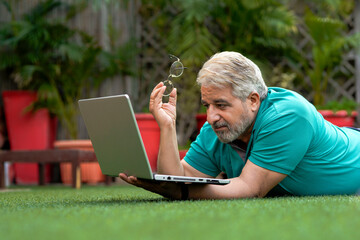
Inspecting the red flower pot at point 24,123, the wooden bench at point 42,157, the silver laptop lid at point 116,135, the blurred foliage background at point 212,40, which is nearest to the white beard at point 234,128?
the silver laptop lid at point 116,135

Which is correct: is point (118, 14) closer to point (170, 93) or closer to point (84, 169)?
point (84, 169)

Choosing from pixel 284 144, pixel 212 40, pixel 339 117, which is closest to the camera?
pixel 284 144

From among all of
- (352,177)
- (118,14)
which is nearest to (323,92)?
(118,14)

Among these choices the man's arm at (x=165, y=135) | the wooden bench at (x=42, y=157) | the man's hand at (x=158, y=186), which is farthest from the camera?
the wooden bench at (x=42, y=157)

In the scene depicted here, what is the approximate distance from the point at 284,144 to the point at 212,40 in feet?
12.8

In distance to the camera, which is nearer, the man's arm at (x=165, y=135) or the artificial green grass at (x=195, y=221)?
the artificial green grass at (x=195, y=221)

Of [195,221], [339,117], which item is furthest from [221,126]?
[339,117]

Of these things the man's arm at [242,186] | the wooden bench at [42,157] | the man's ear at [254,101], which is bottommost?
the wooden bench at [42,157]

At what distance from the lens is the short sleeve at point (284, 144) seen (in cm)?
215

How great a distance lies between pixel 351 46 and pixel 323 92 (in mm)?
611

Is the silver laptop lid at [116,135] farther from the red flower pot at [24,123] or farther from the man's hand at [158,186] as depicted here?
the red flower pot at [24,123]

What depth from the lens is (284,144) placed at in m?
2.15

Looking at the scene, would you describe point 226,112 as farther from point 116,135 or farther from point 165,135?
→ point 116,135

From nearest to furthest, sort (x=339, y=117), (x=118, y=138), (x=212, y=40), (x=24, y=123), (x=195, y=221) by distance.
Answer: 1. (x=195, y=221)
2. (x=118, y=138)
3. (x=339, y=117)
4. (x=24, y=123)
5. (x=212, y=40)
